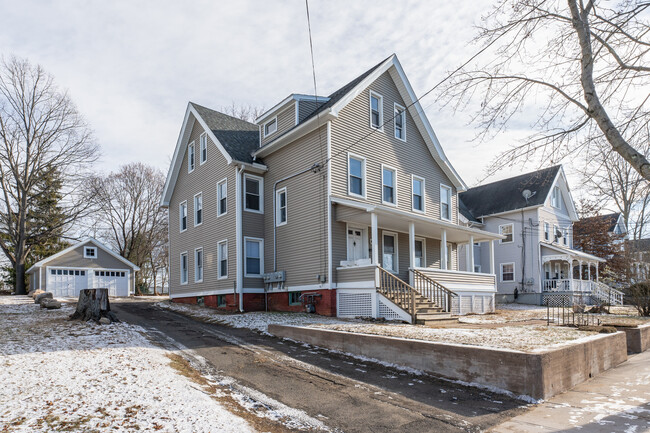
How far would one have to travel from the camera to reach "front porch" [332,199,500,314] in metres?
15.2

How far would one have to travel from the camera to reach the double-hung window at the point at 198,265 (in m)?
21.2

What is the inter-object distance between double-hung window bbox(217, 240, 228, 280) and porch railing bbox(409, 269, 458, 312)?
308 inches

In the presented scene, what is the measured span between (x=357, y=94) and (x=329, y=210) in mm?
5104

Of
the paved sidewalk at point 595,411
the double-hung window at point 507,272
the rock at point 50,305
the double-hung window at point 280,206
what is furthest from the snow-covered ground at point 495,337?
the double-hung window at point 507,272

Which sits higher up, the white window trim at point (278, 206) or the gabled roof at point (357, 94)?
the gabled roof at point (357, 94)

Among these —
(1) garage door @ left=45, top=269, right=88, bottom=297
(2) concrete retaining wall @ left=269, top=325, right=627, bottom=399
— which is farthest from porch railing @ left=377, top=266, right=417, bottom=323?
(1) garage door @ left=45, top=269, right=88, bottom=297

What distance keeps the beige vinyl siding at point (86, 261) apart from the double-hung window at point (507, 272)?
26.2 meters

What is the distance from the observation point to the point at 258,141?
2206 cm

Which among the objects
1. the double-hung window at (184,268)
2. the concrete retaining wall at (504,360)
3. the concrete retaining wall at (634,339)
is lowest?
the concrete retaining wall at (634,339)

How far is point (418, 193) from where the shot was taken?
21.0 metres

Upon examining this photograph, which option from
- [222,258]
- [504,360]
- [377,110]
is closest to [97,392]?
[504,360]

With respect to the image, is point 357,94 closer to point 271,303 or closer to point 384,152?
point 384,152

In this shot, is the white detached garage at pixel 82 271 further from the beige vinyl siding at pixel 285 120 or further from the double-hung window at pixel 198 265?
the beige vinyl siding at pixel 285 120

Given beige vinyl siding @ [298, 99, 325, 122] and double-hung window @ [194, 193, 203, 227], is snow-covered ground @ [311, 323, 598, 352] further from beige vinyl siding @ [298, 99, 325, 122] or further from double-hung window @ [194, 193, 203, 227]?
double-hung window @ [194, 193, 203, 227]
